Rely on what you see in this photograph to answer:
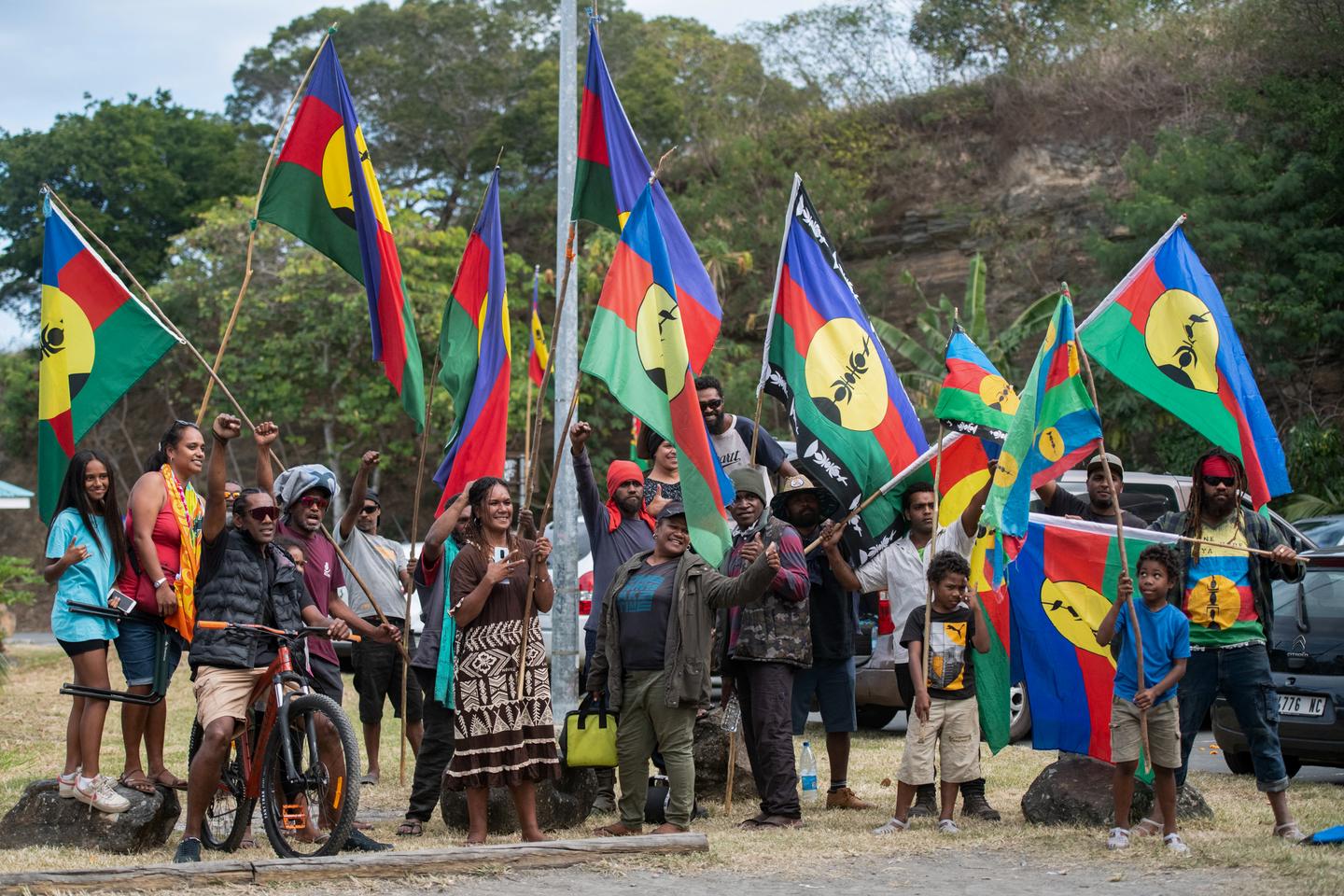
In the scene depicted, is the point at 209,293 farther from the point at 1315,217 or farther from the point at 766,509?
the point at 766,509

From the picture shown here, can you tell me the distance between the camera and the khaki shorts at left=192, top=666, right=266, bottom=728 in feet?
21.5

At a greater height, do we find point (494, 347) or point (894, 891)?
point (494, 347)

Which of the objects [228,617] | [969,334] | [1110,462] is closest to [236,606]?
[228,617]

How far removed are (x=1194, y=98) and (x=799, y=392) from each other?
26118 millimetres

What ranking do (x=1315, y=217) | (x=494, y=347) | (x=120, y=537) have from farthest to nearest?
(x=1315, y=217) < (x=494, y=347) < (x=120, y=537)

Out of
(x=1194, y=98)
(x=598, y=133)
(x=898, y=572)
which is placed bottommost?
(x=898, y=572)

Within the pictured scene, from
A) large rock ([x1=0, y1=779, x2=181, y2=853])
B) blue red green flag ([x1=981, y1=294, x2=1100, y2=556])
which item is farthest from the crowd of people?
blue red green flag ([x1=981, y1=294, x2=1100, y2=556])

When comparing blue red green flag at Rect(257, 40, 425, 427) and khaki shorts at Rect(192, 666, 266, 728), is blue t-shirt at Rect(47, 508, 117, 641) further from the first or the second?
blue red green flag at Rect(257, 40, 425, 427)

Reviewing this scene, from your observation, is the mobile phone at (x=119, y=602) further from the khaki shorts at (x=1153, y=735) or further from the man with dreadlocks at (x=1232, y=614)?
the man with dreadlocks at (x=1232, y=614)

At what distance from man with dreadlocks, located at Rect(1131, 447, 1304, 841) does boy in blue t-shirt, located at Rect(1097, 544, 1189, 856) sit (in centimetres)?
22

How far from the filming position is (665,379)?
7148 millimetres

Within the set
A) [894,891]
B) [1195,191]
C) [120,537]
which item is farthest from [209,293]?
[894,891]

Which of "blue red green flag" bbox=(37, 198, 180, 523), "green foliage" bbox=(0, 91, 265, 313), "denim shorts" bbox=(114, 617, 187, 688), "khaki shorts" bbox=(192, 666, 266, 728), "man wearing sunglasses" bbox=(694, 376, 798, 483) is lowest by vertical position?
"khaki shorts" bbox=(192, 666, 266, 728)

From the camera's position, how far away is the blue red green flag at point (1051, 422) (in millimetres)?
7113
